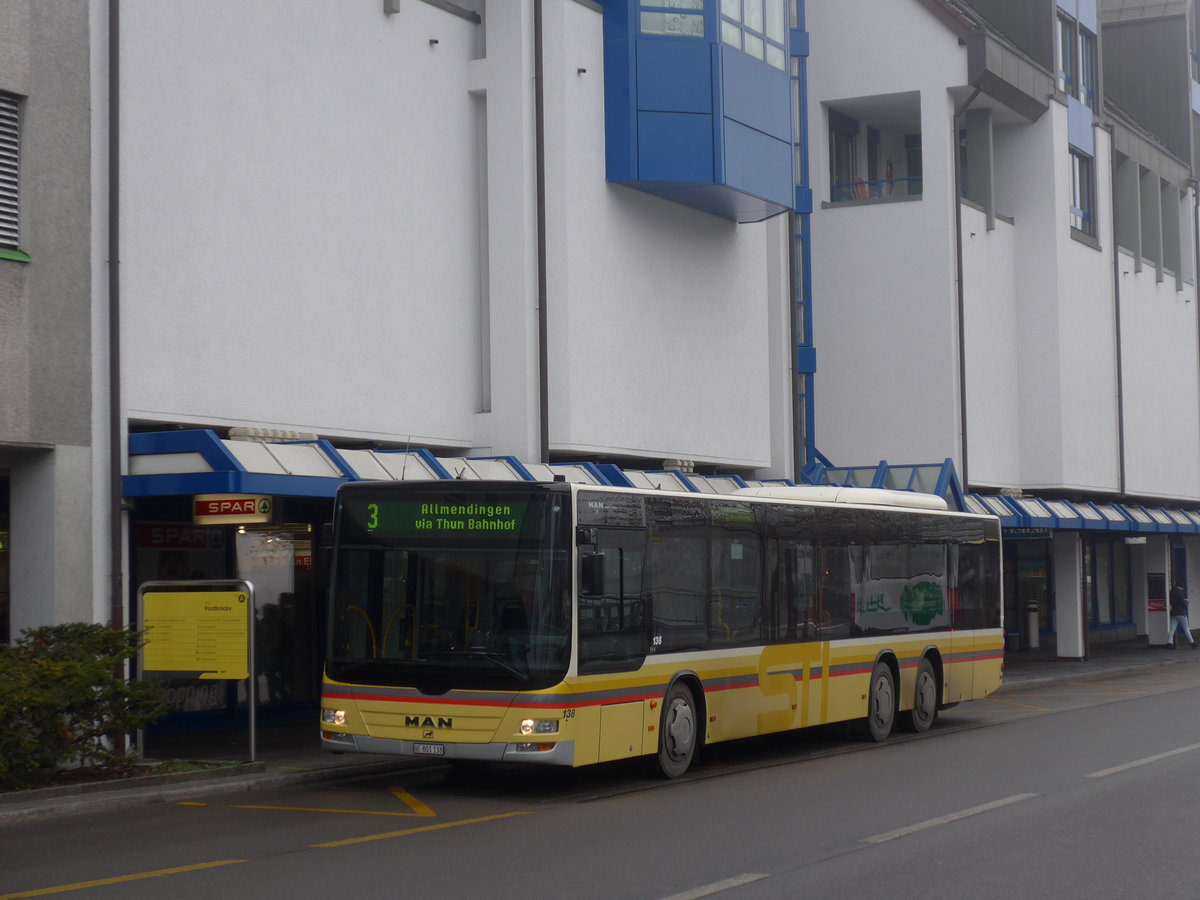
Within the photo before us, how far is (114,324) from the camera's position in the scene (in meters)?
15.8

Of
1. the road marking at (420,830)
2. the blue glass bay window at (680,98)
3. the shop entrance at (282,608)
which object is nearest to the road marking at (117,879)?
the road marking at (420,830)

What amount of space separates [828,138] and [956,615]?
15.5 m

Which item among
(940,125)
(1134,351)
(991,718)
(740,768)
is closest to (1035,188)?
(940,125)

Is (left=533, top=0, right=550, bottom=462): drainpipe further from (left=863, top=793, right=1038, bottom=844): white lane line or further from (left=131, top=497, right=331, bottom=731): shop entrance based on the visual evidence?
(left=863, top=793, right=1038, bottom=844): white lane line

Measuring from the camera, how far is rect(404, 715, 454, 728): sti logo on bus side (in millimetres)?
13062

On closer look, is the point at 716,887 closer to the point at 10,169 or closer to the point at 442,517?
the point at 442,517

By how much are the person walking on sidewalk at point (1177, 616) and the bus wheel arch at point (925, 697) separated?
22494mm

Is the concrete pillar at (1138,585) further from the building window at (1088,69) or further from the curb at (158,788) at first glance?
the curb at (158,788)

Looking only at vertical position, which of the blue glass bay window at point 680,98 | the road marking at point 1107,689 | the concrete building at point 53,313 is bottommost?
the road marking at point 1107,689

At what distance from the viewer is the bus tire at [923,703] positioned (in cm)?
1986

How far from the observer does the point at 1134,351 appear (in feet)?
137

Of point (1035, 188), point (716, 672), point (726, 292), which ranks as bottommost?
point (716, 672)

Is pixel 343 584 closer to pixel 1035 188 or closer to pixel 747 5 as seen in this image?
pixel 747 5

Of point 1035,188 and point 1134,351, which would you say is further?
point 1134,351
